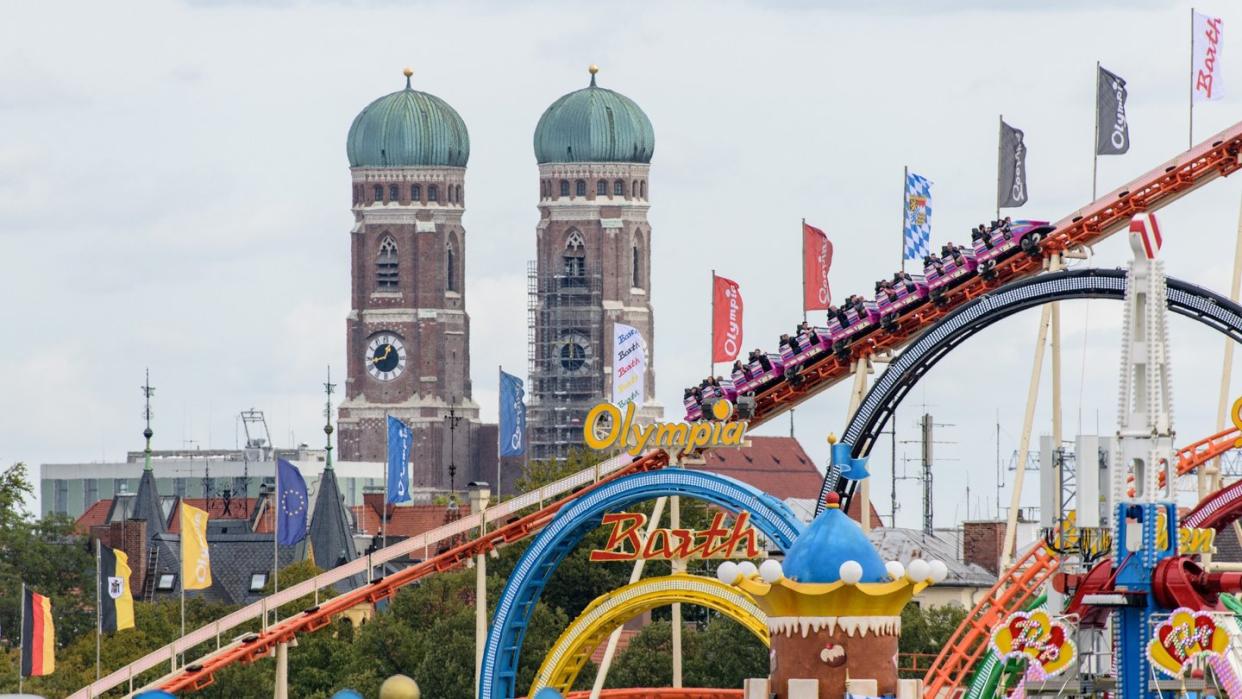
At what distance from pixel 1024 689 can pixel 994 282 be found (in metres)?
27.6

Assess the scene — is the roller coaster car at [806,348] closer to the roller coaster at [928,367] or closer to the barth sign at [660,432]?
the roller coaster at [928,367]

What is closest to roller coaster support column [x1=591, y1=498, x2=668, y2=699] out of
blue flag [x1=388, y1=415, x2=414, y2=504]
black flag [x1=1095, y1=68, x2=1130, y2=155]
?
black flag [x1=1095, y1=68, x2=1130, y2=155]

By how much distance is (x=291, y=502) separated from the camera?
80.1 m

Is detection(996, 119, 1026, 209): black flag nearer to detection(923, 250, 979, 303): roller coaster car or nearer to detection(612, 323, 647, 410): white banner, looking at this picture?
detection(923, 250, 979, 303): roller coaster car

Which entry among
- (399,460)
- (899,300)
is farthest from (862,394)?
(399,460)

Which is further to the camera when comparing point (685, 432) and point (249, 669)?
point (249, 669)

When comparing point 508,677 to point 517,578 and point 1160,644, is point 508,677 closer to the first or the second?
point 517,578

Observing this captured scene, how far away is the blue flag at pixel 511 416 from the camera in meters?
82.4

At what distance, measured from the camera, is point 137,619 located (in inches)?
4395

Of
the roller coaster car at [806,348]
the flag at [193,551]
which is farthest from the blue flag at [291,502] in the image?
the roller coaster car at [806,348]

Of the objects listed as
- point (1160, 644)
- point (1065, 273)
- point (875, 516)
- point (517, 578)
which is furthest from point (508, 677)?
point (875, 516)

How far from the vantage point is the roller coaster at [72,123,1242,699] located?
62.3 metres

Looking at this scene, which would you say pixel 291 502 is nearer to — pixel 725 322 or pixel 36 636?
pixel 36 636

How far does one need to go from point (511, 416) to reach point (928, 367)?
19.2 meters
